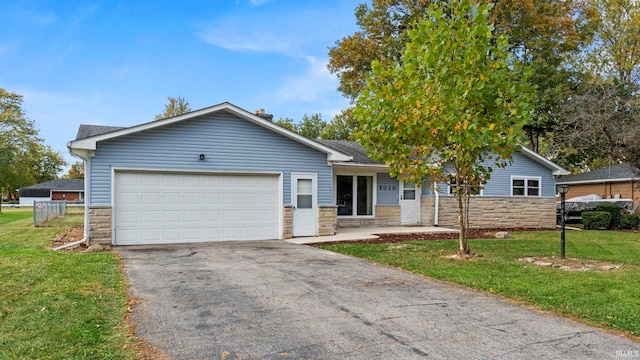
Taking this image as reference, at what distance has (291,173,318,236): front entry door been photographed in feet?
43.8

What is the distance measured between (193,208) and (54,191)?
59.3m

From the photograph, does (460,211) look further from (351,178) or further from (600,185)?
(600,185)

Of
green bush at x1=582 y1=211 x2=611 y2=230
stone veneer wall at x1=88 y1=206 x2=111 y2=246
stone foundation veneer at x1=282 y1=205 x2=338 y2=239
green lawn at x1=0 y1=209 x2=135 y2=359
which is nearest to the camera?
green lawn at x1=0 y1=209 x2=135 y2=359

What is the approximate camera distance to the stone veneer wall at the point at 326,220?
1362 cm

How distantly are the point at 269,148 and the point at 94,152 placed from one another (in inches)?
185

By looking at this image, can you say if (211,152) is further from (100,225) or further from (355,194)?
(355,194)

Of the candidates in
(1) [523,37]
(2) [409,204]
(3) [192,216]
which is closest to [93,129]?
(3) [192,216]

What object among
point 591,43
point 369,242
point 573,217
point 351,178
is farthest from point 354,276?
point 591,43

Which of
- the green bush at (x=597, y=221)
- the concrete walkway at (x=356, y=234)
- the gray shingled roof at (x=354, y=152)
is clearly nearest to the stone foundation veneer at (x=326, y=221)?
the concrete walkway at (x=356, y=234)

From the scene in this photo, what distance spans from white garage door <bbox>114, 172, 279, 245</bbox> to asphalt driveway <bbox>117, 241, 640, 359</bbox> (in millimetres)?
4233

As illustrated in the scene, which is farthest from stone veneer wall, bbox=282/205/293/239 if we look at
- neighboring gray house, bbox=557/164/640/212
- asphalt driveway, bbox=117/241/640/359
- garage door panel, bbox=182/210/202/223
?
neighboring gray house, bbox=557/164/640/212

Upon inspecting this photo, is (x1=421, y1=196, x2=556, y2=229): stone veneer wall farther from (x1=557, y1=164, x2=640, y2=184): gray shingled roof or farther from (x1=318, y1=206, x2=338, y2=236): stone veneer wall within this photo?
(x1=557, y1=164, x2=640, y2=184): gray shingled roof

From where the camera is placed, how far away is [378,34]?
24.7 meters

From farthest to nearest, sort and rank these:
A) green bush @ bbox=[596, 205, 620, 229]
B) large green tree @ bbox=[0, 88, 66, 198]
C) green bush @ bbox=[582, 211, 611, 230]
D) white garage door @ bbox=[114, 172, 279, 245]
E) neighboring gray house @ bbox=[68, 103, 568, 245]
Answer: large green tree @ bbox=[0, 88, 66, 198] → green bush @ bbox=[596, 205, 620, 229] → green bush @ bbox=[582, 211, 611, 230] → white garage door @ bbox=[114, 172, 279, 245] → neighboring gray house @ bbox=[68, 103, 568, 245]
